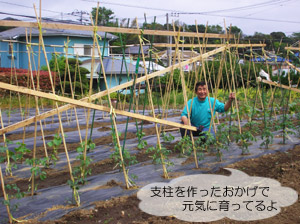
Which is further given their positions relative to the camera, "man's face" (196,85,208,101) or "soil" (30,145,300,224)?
"man's face" (196,85,208,101)

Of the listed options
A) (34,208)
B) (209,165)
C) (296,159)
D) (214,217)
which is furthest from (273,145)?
(34,208)

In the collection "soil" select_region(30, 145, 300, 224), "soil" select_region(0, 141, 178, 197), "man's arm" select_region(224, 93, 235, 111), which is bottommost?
"soil" select_region(0, 141, 178, 197)

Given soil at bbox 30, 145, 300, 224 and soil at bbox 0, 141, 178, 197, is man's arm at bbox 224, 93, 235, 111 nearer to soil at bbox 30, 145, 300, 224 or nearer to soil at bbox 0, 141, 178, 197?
soil at bbox 30, 145, 300, 224

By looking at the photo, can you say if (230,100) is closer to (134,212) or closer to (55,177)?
(134,212)

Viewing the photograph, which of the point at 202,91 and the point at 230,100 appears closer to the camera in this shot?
the point at 230,100

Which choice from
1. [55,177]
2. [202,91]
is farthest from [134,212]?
[202,91]

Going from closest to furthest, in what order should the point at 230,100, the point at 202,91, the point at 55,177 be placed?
1. the point at 55,177
2. the point at 230,100
3. the point at 202,91

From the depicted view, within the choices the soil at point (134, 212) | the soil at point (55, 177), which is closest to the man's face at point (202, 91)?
the soil at point (55, 177)

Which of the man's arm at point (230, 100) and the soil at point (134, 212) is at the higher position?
the man's arm at point (230, 100)

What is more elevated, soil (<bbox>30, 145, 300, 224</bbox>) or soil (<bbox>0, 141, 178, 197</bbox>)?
soil (<bbox>30, 145, 300, 224</bbox>)

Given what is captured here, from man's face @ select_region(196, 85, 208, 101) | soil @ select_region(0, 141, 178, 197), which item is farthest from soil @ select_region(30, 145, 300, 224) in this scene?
man's face @ select_region(196, 85, 208, 101)

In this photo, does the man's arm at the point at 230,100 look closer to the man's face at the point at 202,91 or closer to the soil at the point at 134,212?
the man's face at the point at 202,91

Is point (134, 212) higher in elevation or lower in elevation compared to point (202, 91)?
lower

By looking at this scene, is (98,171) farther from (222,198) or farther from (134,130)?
(134,130)
